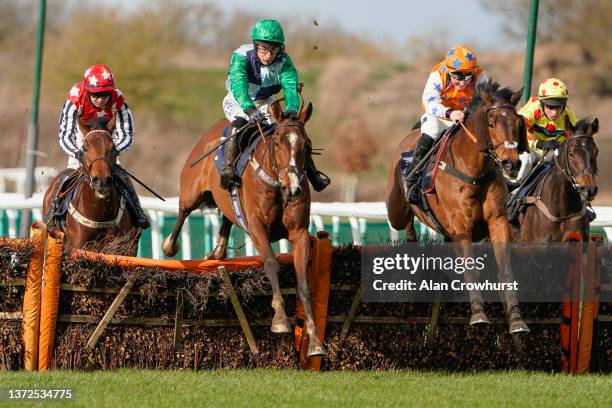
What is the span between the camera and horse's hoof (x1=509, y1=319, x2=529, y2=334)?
820 cm

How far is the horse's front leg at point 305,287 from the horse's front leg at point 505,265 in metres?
1.34

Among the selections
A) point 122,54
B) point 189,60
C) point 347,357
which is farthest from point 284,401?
point 189,60

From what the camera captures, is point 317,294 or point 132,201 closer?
point 317,294

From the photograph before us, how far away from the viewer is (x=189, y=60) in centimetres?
3997

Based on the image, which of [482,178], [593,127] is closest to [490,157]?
[482,178]

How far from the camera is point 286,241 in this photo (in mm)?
13398

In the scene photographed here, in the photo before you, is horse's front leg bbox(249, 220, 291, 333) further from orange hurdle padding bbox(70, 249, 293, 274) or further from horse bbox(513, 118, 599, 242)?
horse bbox(513, 118, 599, 242)

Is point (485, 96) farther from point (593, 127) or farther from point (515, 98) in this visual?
point (593, 127)

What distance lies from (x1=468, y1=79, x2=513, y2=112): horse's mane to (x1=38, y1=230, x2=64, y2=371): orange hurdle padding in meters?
3.38

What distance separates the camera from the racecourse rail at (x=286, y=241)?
43.4 ft

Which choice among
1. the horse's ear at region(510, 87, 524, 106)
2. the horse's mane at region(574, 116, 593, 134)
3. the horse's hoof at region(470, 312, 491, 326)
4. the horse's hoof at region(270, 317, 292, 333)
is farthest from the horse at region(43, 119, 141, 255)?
the horse's mane at region(574, 116, 593, 134)

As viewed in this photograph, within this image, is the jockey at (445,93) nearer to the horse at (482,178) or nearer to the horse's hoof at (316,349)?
the horse at (482,178)

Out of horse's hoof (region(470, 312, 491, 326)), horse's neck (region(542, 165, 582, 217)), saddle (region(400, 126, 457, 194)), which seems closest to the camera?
horse's hoof (region(470, 312, 491, 326))

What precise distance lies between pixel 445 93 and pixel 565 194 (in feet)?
4.73
